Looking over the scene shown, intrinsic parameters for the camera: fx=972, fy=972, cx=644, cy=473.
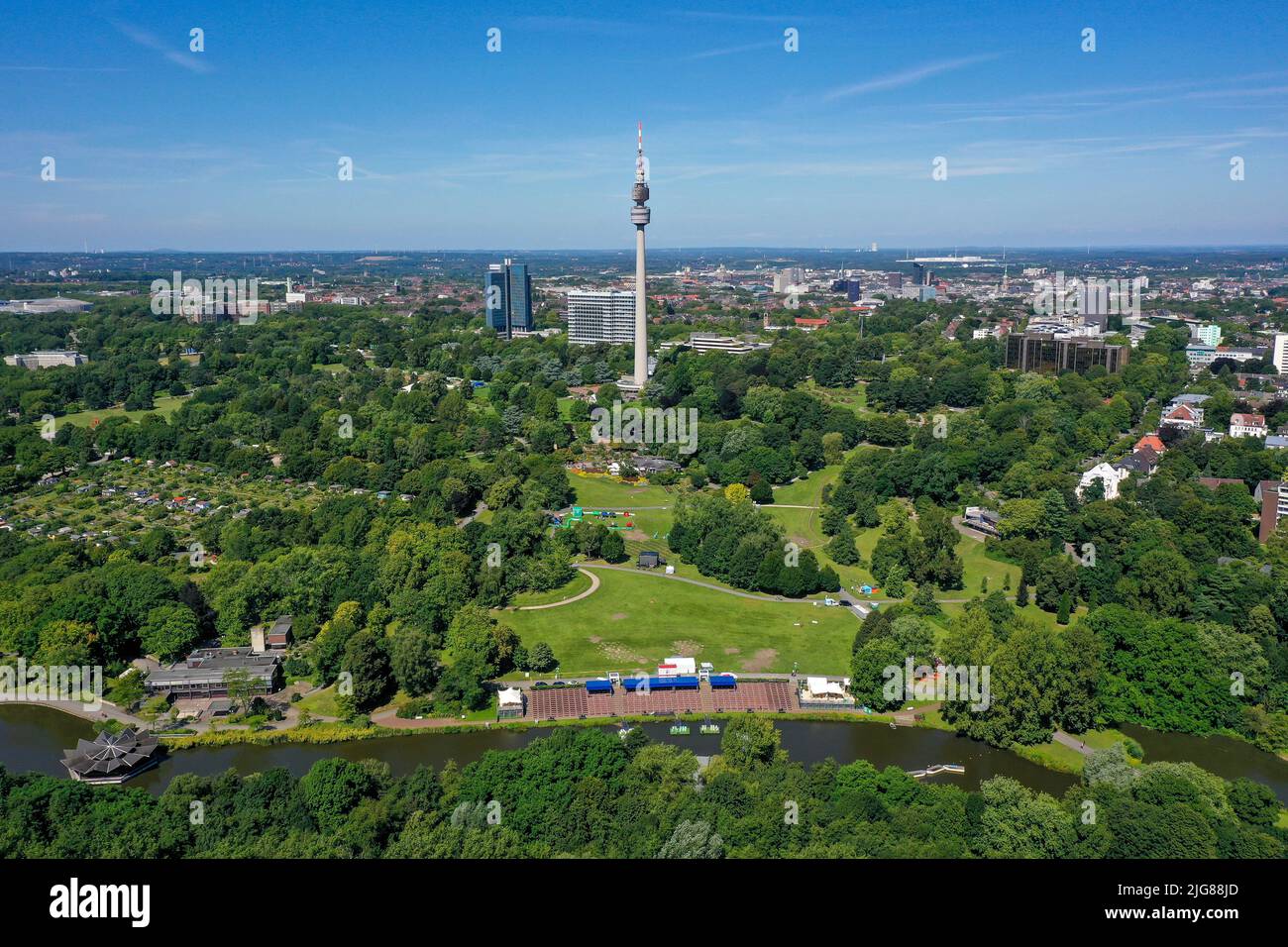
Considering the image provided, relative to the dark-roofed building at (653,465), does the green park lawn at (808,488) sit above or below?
below

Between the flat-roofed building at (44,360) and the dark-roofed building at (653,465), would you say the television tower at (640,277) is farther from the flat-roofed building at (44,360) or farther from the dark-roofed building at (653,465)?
the flat-roofed building at (44,360)

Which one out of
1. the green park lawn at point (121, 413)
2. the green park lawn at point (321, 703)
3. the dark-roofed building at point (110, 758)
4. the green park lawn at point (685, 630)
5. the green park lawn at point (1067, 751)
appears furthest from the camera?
the green park lawn at point (121, 413)

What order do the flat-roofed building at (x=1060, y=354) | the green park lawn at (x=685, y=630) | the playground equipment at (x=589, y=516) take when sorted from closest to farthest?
the green park lawn at (x=685, y=630) < the playground equipment at (x=589, y=516) < the flat-roofed building at (x=1060, y=354)

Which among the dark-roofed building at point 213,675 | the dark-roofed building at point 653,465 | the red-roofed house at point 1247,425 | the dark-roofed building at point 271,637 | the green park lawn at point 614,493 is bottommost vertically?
the dark-roofed building at point 213,675

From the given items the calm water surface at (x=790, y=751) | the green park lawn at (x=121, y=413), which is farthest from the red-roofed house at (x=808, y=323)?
the calm water surface at (x=790, y=751)

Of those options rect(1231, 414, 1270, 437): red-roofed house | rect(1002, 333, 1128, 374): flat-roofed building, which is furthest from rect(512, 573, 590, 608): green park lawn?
rect(1002, 333, 1128, 374): flat-roofed building

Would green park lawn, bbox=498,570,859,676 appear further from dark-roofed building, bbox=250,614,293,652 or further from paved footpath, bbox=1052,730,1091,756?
dark-roofed building, bbox=250,614,293,652
